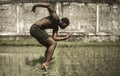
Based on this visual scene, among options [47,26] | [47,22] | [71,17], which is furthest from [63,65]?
[71,17]

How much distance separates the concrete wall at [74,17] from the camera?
19781 mm

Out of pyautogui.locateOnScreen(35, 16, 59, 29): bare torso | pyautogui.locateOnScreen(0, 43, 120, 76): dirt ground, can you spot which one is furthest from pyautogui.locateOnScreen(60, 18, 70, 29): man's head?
pyautogui.locateOnScreen(0, 43, 120, 76): dirt ground

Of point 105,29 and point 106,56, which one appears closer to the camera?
point 106,56

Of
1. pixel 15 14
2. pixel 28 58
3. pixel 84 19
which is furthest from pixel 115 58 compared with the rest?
pixel 15 14

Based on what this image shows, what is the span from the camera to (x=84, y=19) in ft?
65.2

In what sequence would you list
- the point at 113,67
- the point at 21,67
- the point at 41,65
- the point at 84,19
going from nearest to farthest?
the point at 41,65, the point at 21,67, the point at 113,67, the point at 84,19

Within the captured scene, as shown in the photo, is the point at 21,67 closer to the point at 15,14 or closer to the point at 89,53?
the point at 89,53

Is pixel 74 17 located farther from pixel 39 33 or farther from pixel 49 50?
pixel 49 50

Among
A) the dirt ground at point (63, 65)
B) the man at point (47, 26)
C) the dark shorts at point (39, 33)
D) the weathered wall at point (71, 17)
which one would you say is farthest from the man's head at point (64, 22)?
the weathered wall at point (71, 17)

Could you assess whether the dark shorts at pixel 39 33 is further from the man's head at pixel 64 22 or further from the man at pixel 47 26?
the man's head at pixel 64 22

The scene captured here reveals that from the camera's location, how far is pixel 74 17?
782 inches

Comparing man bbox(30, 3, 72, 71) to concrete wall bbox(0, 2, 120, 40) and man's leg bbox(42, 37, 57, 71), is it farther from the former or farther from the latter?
concrete wall bbox(0, 2, 120, 40)

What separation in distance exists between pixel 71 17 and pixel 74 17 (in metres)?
0.18

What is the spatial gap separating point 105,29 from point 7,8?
600 centimetres
